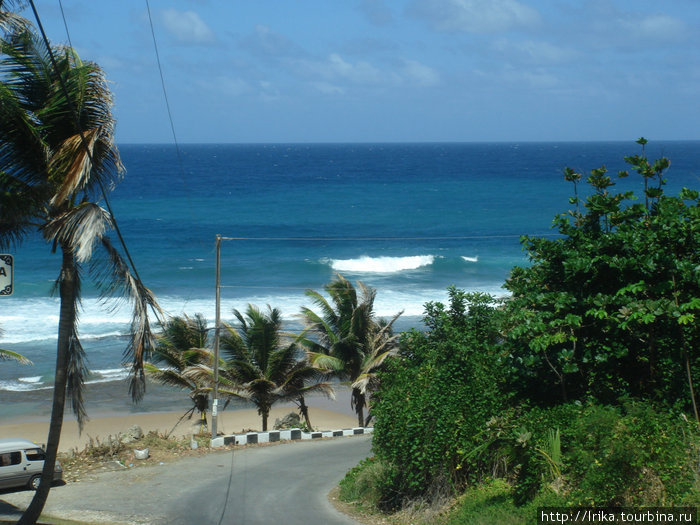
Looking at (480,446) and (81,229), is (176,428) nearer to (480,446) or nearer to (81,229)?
(480,446)

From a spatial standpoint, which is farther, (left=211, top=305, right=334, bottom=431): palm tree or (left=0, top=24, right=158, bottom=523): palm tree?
(left=211, top=305, right=334, bottom=431): palm tree

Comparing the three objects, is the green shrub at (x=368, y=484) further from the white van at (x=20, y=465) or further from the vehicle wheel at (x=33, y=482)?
the vehicle wheel at (x=33, y=482)

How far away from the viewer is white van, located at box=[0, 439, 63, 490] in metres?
16.5

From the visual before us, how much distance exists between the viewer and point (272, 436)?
814 inches

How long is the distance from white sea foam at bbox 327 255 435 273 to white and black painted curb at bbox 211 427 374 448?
1122 inches

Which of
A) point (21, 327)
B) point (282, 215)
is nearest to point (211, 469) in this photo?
point (21, 327)

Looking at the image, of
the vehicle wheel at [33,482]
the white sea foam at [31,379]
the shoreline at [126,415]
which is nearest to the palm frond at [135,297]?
the vehicle wheel at [33,482]

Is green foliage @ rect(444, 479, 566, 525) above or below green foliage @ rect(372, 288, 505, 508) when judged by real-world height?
below

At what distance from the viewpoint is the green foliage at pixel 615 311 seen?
10688mm

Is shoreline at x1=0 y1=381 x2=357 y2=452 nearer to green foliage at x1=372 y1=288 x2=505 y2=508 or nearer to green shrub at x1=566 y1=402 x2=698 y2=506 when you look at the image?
green foliage at x1=372 y1=288 x2=505 y2=508

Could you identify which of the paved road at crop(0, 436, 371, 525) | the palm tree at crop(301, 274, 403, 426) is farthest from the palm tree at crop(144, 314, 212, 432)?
the paved road at crop(0, 436, 371, 525)

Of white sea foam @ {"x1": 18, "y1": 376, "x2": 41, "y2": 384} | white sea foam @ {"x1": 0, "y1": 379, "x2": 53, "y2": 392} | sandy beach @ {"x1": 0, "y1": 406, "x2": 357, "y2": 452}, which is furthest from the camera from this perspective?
white sea foam @ {"x1": 18, "y1": 376, "x2": 41, "y2": 384}

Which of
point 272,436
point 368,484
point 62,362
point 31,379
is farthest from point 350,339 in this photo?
point 31,379

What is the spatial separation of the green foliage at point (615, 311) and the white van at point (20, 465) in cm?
1092
